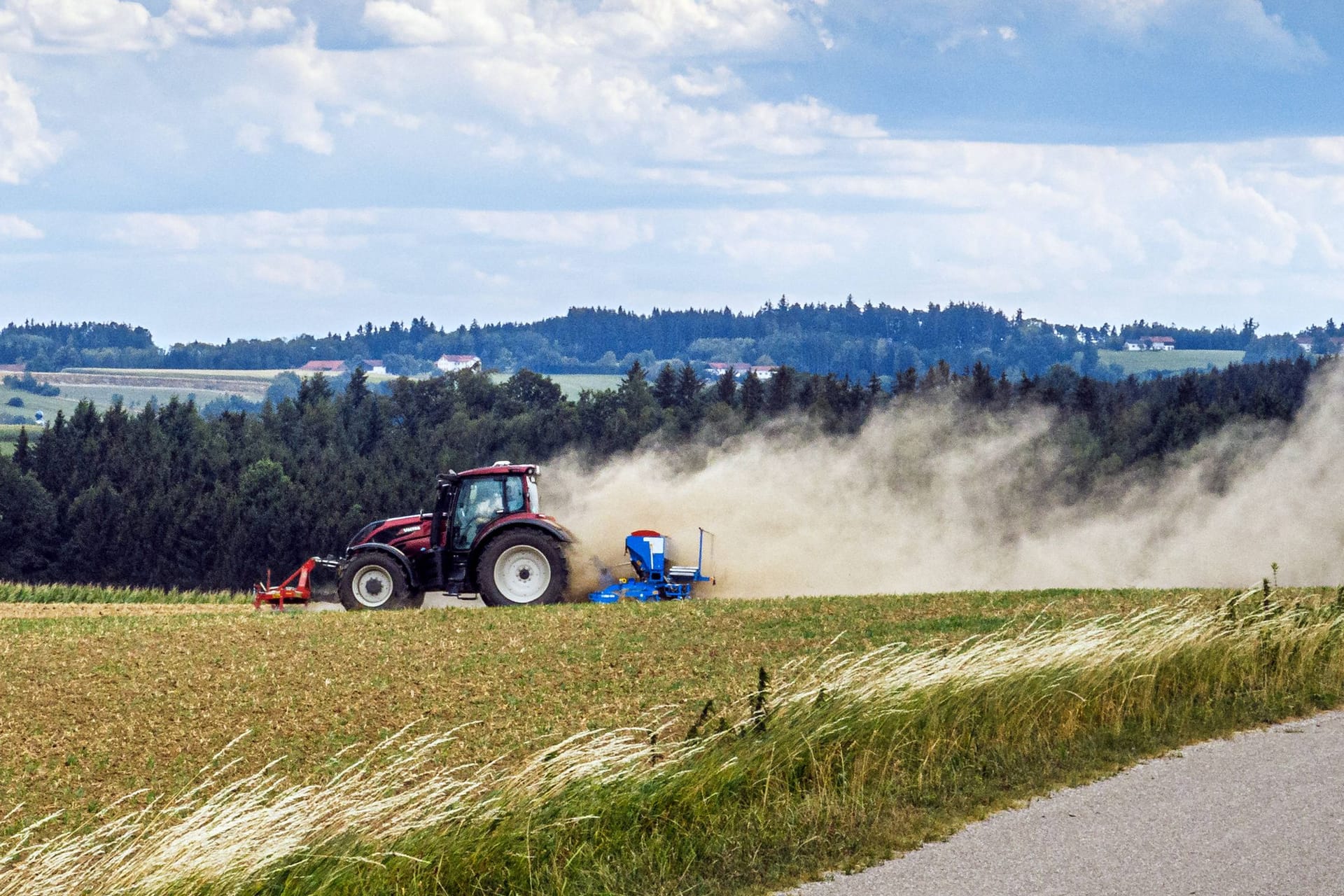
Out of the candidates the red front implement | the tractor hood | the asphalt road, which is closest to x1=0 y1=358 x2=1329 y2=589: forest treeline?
the tractor hood

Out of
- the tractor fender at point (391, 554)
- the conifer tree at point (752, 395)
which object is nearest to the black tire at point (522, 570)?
the tractor fender at point (391, 554)

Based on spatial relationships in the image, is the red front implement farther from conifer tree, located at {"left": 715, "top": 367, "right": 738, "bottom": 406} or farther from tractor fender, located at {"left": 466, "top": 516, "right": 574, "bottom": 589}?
conifer tree, located at {"left": 715, "top": 367, "right": 738, "bottom": 406}

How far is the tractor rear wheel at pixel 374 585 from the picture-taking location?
93.1ft

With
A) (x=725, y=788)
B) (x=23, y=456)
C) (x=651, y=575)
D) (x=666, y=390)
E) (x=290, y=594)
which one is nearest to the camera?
(x=725, y=788)

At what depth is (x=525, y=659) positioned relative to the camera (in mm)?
21016

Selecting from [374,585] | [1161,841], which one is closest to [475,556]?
[374,585]

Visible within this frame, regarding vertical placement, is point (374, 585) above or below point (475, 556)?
below

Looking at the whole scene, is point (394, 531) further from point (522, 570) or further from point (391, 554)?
point (522, 570)

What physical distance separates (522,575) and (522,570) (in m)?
0.11

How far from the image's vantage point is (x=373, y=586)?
2867 centimetres

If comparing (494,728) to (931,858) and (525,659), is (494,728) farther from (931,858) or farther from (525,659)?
(931,858)

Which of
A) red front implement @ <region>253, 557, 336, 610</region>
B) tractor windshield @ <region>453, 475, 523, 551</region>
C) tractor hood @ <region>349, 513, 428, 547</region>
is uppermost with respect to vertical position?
tractor windshield @ <region>453, 475, 523, 551</region>

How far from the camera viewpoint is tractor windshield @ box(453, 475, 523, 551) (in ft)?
93.4

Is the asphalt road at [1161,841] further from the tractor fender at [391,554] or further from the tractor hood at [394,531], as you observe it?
the tractor hood at [394,531]
